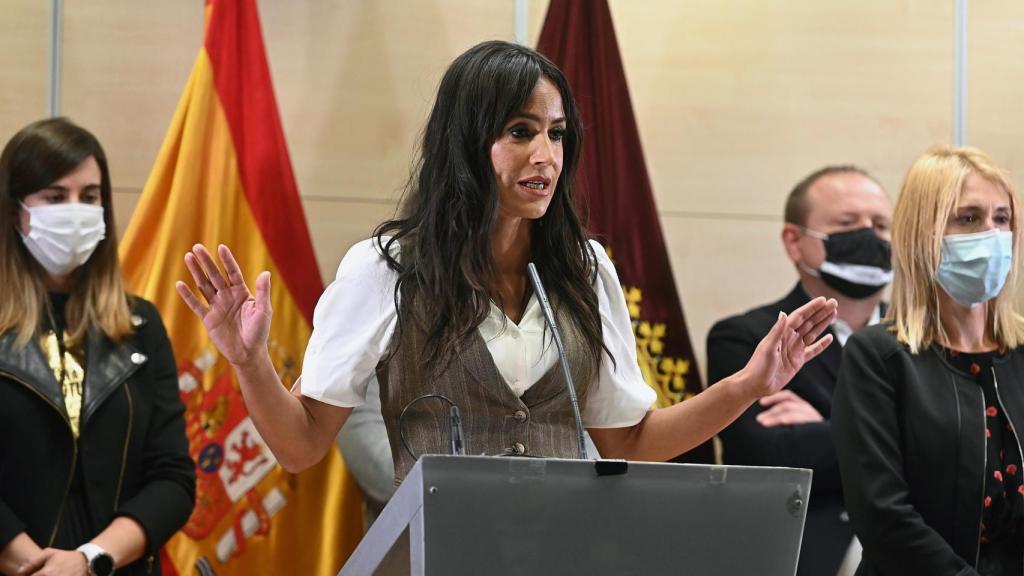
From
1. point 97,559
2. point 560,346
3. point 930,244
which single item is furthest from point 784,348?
point 97,559

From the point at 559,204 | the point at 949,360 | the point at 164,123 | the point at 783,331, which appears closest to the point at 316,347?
the point at 559,204

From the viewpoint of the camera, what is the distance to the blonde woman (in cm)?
303

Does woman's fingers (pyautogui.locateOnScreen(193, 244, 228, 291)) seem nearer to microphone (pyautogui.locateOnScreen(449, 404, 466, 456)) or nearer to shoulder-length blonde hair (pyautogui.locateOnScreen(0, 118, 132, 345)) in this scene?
microphone (pyautogui.locateOnScreen(449, 404, 466, 456))

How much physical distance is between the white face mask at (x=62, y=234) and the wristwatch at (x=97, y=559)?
74cm

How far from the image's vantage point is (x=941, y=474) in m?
3.06

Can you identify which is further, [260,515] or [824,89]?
[824,89]

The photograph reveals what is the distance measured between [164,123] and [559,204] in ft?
6.88

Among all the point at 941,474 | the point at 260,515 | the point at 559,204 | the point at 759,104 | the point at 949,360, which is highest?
the point at 759,104

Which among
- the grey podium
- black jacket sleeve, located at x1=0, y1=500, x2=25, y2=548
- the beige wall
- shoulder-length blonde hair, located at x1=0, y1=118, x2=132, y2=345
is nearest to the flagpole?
the beige wall

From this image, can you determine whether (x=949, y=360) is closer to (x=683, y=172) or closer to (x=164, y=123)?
(x=683, y=172)

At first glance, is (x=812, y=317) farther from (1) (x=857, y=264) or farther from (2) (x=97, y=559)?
(1) (x=857, y=264)

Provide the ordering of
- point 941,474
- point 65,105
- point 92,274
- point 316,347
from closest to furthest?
point 316,347 → point 941,474 → point 92,274 → point 65,105

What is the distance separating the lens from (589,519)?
1739mm

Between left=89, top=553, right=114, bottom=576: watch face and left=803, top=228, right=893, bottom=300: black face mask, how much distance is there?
2.31 metres
